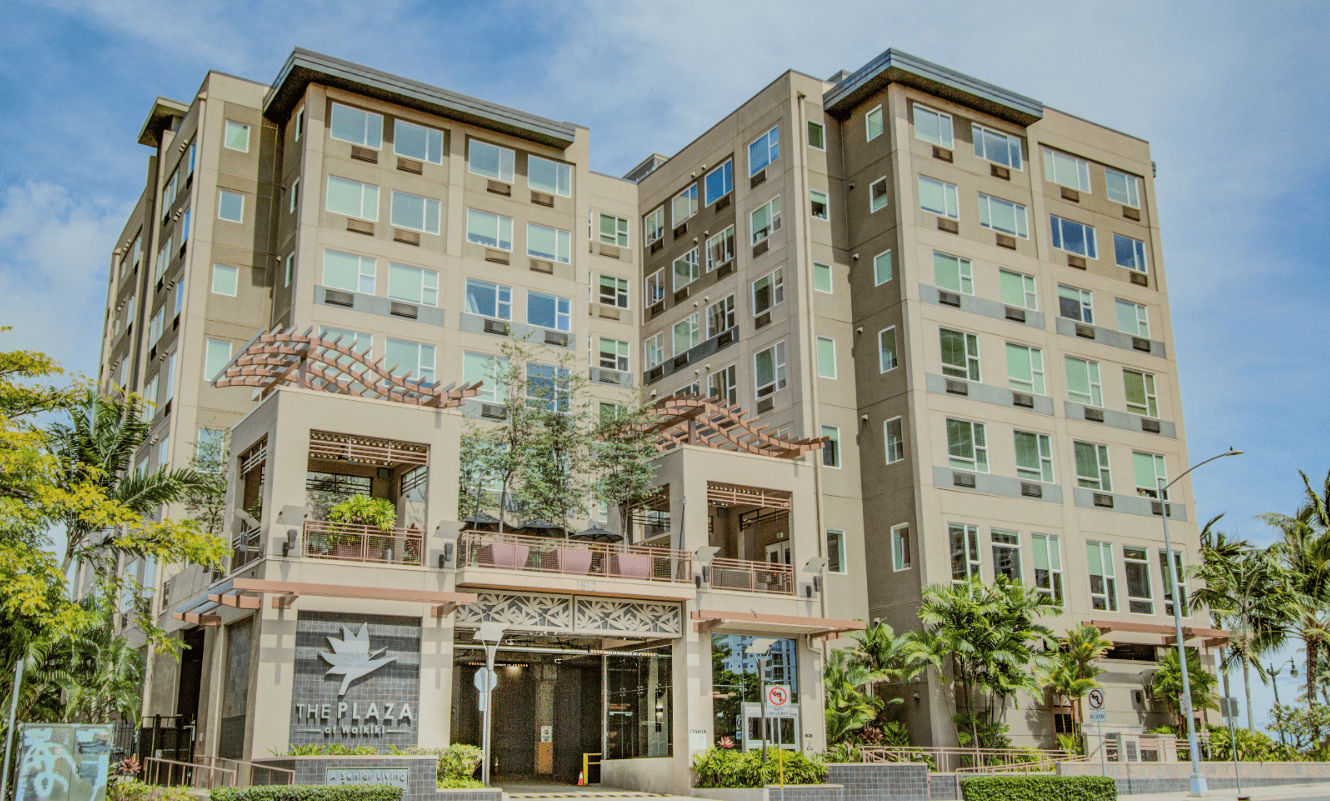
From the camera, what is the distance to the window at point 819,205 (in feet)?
148

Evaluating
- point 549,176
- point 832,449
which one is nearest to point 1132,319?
point 832,449

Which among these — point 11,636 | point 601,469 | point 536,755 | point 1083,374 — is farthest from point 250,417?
point 1083,374

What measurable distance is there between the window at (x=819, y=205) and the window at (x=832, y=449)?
8203 millimetres

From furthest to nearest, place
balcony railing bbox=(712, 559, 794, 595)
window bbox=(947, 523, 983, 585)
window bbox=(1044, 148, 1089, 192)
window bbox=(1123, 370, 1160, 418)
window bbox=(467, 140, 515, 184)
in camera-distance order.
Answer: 1. window bbox=(1044, 148, 1089, 192)
2. window bbox=(1123, 370, 1160, 418)
3. window bbox=(467, 140, 515, 184)
4. window bbox=(947, 523, 983, 585)
5. balcony railing bbox=(712, 559, 794, 595)

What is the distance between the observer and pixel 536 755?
36344 mm

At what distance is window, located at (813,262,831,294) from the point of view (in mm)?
44062

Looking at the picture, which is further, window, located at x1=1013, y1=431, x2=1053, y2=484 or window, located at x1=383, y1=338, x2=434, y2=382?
window, located at x1=1013, y1=431, x2=1053, y2=484

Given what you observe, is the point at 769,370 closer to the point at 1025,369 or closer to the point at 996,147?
the point at 1025,369

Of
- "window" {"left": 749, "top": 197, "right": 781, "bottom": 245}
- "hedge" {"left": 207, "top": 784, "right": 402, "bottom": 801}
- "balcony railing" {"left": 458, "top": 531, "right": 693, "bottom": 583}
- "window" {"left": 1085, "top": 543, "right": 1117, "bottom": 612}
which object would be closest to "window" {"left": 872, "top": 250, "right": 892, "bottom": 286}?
"window" {"left": 749, "top": 197, "right": 781, "bottom": 245}

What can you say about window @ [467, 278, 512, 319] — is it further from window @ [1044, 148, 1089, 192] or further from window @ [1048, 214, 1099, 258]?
window @ [1044, 148, 1089, 192]

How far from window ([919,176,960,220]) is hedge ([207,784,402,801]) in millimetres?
28838

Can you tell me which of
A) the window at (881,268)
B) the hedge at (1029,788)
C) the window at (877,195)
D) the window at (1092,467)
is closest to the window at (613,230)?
the window at (877,195)

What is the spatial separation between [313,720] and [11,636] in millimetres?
6372

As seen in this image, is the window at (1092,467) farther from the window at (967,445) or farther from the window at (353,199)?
the window at (353,199)
